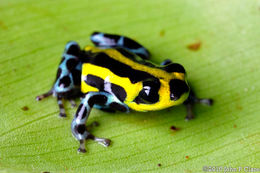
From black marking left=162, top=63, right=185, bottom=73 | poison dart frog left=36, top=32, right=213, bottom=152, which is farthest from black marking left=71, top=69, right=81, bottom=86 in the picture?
black marking left=162, top=63, right=185, bottom=73

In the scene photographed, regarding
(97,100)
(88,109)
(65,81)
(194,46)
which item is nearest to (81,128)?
(88,109)

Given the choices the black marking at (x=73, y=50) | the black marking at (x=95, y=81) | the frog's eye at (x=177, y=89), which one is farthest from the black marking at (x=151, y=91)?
the black marking at (x=73, y=50)

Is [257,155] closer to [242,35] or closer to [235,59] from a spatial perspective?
[235,59]

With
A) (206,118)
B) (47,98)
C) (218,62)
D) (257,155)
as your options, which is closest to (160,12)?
(218,62)

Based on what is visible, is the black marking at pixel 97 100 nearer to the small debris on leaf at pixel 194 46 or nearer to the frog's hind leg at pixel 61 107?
the frog's hind leg at pixel 61 107

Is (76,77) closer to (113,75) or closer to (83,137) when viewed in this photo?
(113,75)

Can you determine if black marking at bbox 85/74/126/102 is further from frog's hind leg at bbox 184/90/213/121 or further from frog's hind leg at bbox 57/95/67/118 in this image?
frog's hind leg at bbox 184/90/213/121
